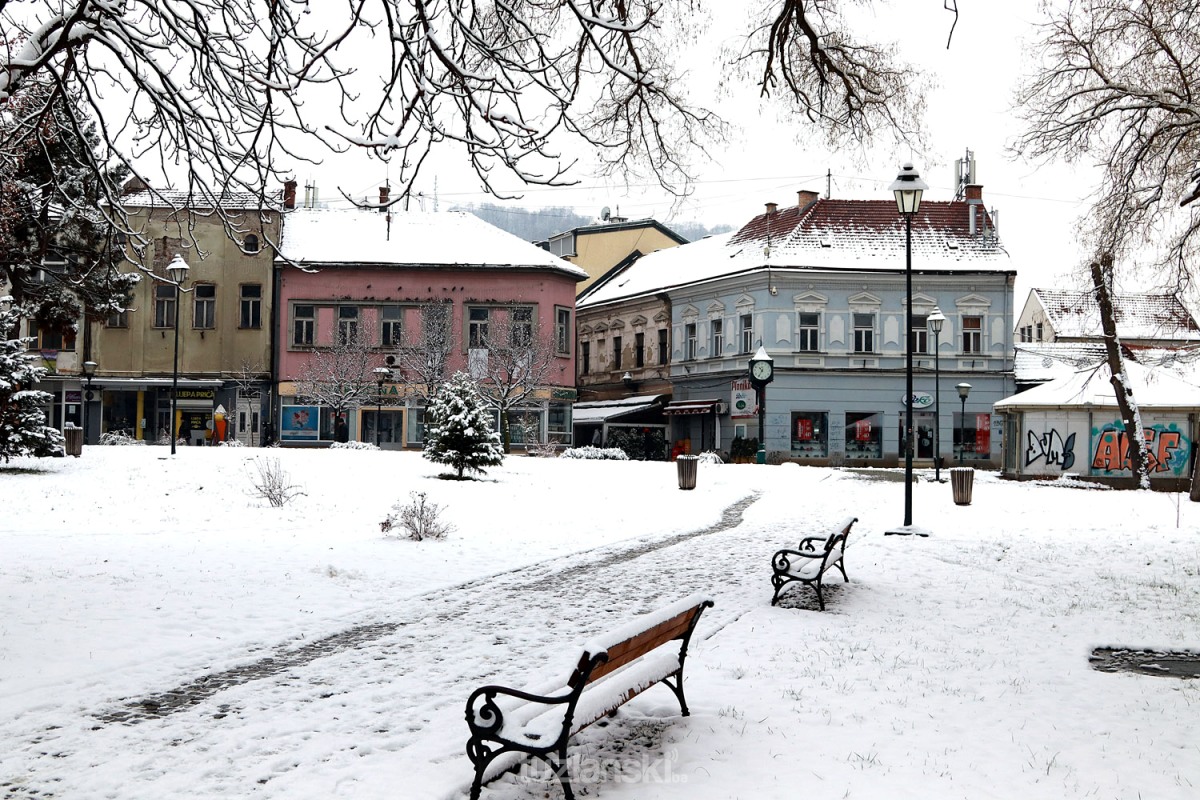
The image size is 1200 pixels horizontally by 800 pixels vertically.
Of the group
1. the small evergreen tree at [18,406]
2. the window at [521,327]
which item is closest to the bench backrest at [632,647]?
the small evergreen tree at [18,406]

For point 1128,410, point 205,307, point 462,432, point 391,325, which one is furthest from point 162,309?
point 1128,410

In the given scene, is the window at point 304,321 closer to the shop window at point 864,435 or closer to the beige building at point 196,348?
the beige building at point 196,348

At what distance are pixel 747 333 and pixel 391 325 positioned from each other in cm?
1523

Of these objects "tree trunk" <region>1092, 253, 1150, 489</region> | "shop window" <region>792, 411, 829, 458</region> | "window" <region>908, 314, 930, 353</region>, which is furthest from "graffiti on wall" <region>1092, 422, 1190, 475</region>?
"shop window" <region>792, 411, 829, 458</region>

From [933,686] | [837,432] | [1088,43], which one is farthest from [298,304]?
[933,686]

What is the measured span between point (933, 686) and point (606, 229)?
51.7m

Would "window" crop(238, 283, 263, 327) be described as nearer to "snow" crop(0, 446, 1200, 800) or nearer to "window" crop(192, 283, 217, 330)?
"window" crop(192, 283, 217, 330)

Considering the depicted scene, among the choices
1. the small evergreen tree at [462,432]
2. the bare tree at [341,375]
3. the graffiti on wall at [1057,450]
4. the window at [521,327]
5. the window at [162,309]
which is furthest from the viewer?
the window at [162,309]

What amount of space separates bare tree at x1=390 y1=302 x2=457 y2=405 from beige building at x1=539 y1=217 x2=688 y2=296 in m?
12.9

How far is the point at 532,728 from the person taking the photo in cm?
523

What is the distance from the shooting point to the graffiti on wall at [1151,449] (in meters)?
34.1

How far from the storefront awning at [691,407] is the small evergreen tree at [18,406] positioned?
88.9 ft

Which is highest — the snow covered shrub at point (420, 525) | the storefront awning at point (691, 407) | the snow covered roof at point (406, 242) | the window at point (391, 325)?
the snow covered roof at point (406, 242)

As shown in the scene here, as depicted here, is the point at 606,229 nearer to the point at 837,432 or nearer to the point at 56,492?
the point at 837,432
